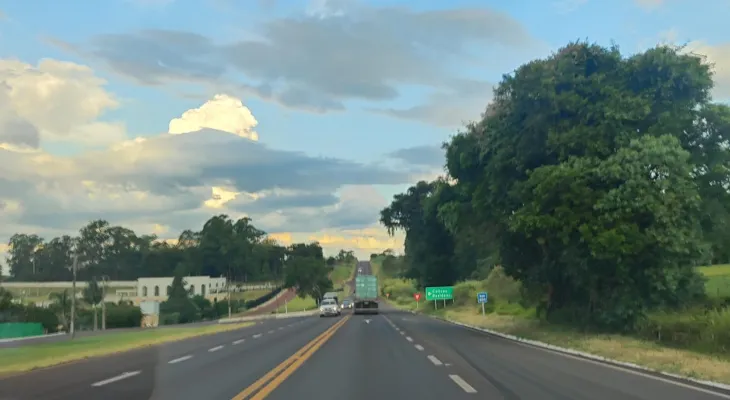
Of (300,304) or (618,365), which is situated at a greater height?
(618,365)

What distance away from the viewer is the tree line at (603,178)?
77.9ft

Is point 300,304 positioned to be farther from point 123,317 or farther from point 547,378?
point 547,378

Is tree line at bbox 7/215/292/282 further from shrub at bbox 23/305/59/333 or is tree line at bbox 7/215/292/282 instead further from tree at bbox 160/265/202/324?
shrub at bbox 23/305/59/333

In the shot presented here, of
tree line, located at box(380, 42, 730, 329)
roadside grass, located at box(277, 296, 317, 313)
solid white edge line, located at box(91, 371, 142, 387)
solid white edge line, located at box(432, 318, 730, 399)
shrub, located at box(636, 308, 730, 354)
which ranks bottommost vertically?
roadside grass, located at box(277, 296, 317, 313)

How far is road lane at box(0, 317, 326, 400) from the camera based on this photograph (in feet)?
43.3

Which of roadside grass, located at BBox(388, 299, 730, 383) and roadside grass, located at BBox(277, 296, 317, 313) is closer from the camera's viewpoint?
roadside grass, located at BBox(388, 299, 730, 383)

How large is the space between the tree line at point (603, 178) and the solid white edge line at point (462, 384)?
10.7m

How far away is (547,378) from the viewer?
14.6 metres

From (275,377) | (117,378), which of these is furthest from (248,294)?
(275,377)

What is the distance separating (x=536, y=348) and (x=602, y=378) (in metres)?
9.10

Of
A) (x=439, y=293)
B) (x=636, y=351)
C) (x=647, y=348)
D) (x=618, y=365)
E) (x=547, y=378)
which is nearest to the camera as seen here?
(x=547, y=378)

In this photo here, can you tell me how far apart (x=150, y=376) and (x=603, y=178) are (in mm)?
15942

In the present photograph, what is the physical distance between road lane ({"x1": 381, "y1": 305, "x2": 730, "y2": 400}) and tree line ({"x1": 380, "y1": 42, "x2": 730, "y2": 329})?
5.15 m

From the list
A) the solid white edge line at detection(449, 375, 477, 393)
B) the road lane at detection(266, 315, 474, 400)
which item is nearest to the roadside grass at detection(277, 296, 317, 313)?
the road lane at detection(266, 315, 474, 400)
